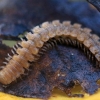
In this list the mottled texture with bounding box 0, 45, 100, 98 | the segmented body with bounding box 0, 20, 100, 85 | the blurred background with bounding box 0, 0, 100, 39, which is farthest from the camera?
the blurred background with bounding box 0, 0, 100, 39

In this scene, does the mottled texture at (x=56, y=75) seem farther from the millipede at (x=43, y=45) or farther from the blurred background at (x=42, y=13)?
the blurred background at (x=42, y=13)

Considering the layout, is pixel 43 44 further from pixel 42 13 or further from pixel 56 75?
pixel 42 13

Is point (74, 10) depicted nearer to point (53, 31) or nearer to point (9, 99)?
point (53, 31)

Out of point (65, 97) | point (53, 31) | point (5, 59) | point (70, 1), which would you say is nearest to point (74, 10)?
point (70, 1)

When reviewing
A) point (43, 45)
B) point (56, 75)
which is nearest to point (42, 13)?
point (43, 45)

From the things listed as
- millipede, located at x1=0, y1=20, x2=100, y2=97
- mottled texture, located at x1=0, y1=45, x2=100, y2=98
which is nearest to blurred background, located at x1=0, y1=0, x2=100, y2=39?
millipede, located at x1=0, y1=20, x2=100, y2=97

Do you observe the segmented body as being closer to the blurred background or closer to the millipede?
the millipede
